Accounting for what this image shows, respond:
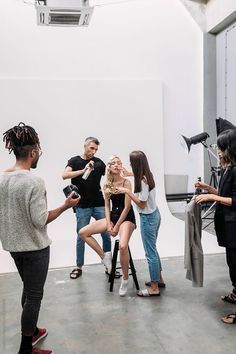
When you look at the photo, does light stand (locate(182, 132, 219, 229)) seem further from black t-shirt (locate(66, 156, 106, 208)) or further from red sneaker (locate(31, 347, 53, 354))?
red sneaker (locate(31, 347, 53, 354))

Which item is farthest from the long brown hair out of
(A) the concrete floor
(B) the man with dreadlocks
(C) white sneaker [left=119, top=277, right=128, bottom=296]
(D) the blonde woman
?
(B) the man with dreadlocks

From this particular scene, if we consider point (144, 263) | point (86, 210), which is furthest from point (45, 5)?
point (144, 263)

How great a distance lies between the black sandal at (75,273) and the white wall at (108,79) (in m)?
1.62

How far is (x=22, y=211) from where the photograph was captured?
5.73ft

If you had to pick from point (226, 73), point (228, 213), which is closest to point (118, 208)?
point (228, 213)

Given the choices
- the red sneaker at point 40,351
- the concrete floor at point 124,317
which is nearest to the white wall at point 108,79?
the concrete floor at point 124,317

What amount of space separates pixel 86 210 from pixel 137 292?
878 millimetres

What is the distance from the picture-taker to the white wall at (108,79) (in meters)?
5.30

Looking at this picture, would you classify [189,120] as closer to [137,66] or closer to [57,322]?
[137,66]

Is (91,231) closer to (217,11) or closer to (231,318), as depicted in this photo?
(231,318)

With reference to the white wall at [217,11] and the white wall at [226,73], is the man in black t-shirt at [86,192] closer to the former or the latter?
the white wall at [226,73]

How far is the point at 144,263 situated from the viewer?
358 cm

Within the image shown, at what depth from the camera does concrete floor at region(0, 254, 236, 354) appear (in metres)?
2.06

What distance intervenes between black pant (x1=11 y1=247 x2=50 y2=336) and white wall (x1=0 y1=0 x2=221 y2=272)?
9.99ft
